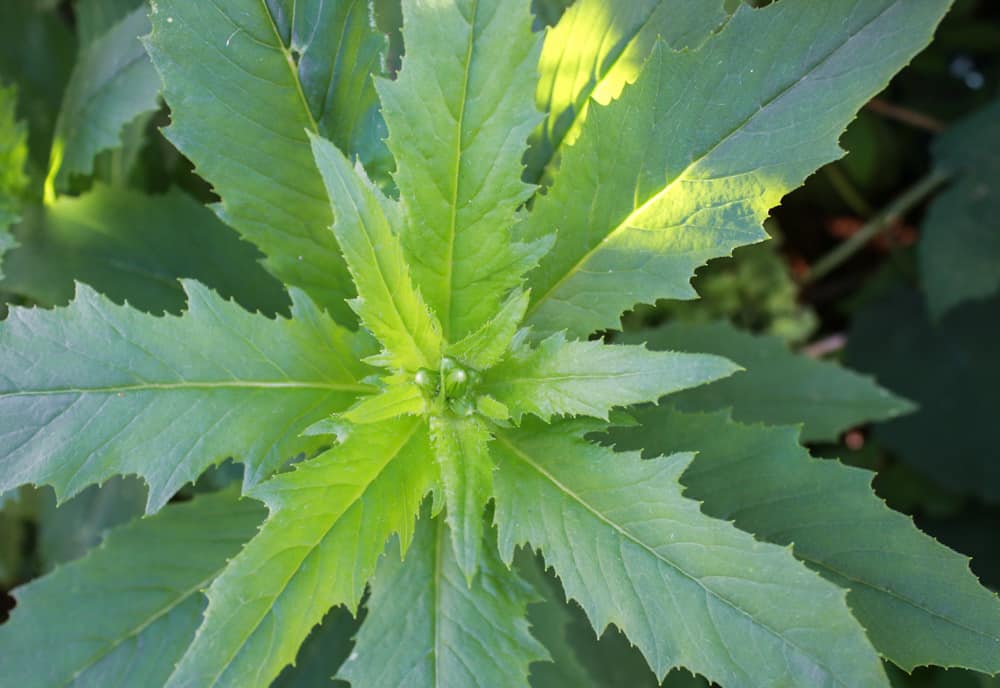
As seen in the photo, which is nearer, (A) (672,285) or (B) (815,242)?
(A) (672,285)

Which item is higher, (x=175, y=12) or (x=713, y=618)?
(x=175, y=12)

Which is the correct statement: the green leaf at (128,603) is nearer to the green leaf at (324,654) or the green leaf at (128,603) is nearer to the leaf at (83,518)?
the green leaf at (324,654)

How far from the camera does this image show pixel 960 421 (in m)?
2.86

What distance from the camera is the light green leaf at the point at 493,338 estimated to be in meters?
1.29

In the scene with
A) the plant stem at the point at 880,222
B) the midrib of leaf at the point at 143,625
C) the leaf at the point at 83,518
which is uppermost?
the plant stem at the point at 880,222

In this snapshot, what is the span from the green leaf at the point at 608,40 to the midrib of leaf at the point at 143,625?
1085mm

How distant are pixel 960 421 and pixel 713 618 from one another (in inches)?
83.8

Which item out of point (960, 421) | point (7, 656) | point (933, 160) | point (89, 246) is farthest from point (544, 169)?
point (960, 421)

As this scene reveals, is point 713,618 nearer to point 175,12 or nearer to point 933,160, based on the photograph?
point 175,12

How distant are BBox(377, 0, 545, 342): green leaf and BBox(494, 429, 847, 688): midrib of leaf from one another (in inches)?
11.0

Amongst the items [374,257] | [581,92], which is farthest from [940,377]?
[374,257]

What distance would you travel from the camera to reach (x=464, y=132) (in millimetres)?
1254

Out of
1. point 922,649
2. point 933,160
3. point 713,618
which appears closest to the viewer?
point 713,618

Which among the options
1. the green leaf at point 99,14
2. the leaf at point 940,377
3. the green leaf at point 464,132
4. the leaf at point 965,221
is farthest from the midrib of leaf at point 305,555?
the leaf at point 940,377
